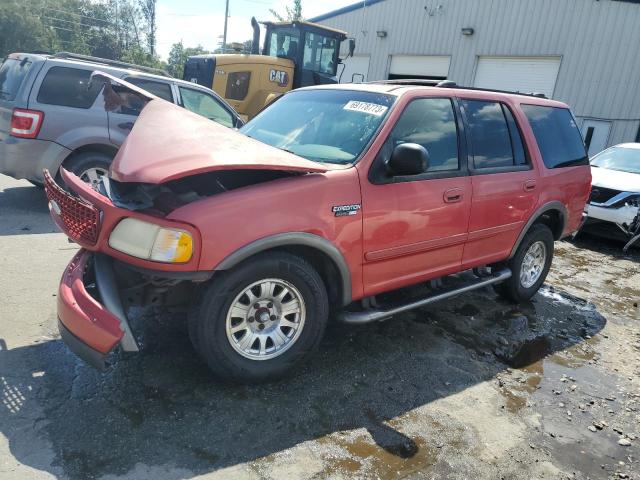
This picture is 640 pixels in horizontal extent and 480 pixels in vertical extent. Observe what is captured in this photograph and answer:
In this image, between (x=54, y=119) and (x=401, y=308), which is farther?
(x=54, y=119)

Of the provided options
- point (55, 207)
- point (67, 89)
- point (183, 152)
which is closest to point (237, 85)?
point (67, 89)

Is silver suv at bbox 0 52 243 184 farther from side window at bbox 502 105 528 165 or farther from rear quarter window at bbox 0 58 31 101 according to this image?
side window at bbox 502 105 528 165

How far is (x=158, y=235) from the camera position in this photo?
8.73 ft

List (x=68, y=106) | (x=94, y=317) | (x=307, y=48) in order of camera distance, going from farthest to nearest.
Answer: (x=307, y=48) < (x=68, y=106) < (x=94, y=317)

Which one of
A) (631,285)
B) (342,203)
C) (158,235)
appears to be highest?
(342,203)

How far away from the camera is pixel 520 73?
620 inches

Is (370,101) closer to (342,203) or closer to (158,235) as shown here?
(342,203)

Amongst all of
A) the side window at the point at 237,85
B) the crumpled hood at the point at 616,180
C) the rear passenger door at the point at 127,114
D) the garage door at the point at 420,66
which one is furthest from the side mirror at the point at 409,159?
the garage door at the point at 420,66

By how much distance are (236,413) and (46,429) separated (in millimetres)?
995

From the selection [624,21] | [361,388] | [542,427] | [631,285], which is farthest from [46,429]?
[624,21]

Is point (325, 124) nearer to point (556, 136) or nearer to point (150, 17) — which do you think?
point (556, 136)

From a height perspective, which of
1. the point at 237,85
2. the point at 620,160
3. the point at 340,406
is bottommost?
the point at 340,406

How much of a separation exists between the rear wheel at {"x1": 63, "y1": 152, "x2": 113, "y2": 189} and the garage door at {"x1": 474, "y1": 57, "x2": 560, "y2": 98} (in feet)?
43.9

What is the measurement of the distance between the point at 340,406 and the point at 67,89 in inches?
216
